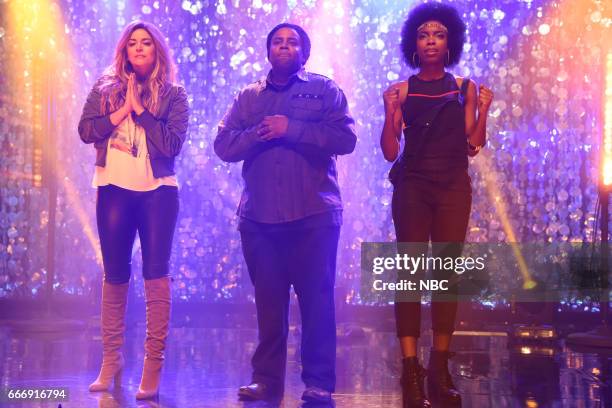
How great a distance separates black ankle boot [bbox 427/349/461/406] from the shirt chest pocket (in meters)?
0.97

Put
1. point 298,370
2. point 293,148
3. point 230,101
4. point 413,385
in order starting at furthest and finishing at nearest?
point 230,101 → point 298,370 → point 293,148 → point 413,385

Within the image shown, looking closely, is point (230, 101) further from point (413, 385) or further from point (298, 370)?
point (413, 385)

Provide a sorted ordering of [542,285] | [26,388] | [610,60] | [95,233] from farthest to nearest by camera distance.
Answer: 1. [95,233]
2. [542,285]
3. [610,60]
4. [26,388]

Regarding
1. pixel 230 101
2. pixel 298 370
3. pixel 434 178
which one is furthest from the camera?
pixel 230 101

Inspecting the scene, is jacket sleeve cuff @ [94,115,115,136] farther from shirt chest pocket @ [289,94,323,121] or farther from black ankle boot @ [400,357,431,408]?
black ankle boot @ [400,357,431,408]

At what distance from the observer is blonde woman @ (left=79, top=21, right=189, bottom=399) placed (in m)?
2.81

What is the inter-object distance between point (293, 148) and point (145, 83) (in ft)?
2.02

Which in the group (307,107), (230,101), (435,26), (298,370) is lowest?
(298,370)

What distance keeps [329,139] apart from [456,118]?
1.52 feet

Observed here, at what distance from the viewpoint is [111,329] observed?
9.70 feet

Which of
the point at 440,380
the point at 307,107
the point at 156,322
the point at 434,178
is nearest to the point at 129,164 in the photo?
the point at 156,322

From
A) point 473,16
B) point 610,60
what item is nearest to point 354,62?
point 473,16

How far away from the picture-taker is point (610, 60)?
5.09m

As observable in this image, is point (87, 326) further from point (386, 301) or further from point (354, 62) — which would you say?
point (354, 62)
